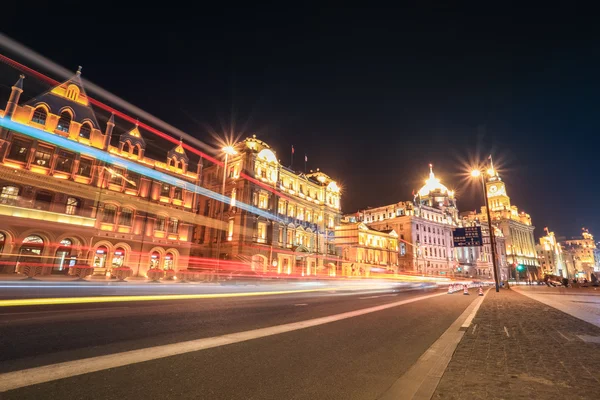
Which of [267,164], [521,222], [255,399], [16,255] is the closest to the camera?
[255,399]

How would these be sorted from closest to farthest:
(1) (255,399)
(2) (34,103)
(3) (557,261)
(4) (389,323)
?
(1) (255,399) < (4) (389,323) < (2) (34,103) < (3) (557,261)

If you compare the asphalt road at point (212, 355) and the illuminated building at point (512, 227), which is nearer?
the asphalt road at point (212, 355)

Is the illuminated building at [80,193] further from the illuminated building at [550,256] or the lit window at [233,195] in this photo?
the illuminated building at [550,256]

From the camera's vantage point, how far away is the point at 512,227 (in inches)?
5010

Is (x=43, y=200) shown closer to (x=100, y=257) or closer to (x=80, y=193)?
(x=80, y=193)

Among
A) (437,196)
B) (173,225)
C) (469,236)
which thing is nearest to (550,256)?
(437,196)

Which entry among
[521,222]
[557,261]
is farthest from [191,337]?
[557,261]

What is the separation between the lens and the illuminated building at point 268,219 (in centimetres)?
4270

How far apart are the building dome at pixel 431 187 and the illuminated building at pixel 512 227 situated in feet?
93.2

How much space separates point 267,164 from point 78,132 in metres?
25.1

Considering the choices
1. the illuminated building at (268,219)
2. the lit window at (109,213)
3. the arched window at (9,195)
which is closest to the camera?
the arched window at (9,195)

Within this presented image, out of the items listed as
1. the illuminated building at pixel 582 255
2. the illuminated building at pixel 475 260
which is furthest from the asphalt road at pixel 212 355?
the illuminated building at pixel 582 255

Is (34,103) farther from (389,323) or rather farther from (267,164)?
(389,323)

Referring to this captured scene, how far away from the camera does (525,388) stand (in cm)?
376
